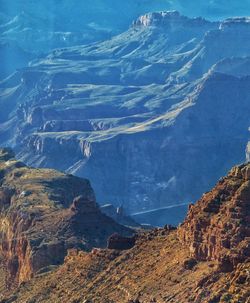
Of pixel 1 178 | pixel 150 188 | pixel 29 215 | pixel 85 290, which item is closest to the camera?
pixel 85 290

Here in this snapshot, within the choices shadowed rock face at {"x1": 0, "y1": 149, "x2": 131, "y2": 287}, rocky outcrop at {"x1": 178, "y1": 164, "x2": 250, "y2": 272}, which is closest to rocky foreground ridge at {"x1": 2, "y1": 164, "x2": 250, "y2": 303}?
rocky outcrop at {"x1": 178, "y1": 164, "x2": 250, "y2": 272}

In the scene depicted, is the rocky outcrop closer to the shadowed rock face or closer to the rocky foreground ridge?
the rocky foreground ridge

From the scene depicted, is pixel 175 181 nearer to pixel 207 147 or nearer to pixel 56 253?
pixel 207 147

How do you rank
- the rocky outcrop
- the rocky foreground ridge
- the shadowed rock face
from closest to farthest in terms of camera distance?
the rocky foreground ridge → the rocky outcrop → the shadowed rock face

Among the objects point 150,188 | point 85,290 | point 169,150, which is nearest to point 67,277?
point 85,290

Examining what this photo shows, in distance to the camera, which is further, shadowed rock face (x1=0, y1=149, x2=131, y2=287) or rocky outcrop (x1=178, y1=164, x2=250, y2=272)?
shadowed rock face (x1=0, y1=149, x2=131, y2=287)

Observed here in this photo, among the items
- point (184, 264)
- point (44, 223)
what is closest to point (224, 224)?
point (184, 264)
